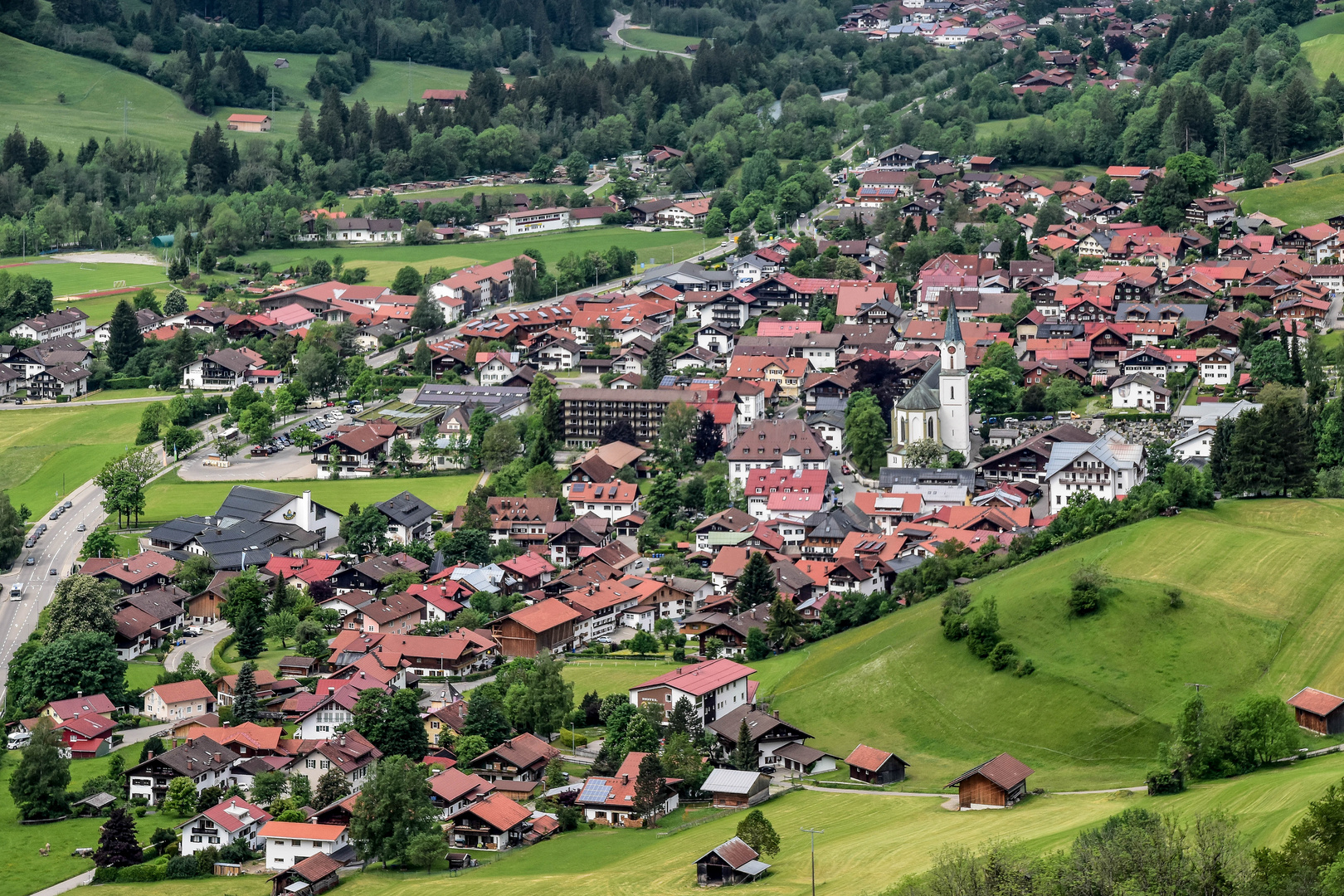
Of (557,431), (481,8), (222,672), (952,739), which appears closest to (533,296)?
(557,431)

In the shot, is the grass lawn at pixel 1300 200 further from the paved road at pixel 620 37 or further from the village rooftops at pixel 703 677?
the paved road at pixel 620 37

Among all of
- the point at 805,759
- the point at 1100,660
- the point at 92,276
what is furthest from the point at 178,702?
the point at 92,276

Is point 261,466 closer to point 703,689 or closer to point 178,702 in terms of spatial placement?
point 178,702

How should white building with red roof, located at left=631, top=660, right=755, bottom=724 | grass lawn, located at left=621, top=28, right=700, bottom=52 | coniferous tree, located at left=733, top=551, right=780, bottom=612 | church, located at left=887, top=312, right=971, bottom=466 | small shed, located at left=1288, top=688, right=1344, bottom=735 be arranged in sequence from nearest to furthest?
small shed, located at left=1288, top=688, right=1344, bottom=735, white building with red roof, located at left=631, top=660, right=755, bottom=724, coniferous tree, located at left=733, top=551, right=780, bottom=612, church, located at left=887, top=312, right=971, bottom=466, grass lawn, located at left=621, top=28, right=700, bottom=52

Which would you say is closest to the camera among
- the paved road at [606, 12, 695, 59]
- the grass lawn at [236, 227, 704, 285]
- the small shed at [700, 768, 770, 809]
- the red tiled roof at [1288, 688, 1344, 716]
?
the red tiled roof at [1288, 688, 1344, 716]

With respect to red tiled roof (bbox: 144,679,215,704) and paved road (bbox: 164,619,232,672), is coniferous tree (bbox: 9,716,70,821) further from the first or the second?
paved road (bbox: 164,619,232,672)

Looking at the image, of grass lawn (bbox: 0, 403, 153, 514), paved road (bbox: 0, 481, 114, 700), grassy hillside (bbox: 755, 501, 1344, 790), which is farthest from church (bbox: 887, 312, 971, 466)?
grass lawn (bbox: 0, 403, 153, 514)

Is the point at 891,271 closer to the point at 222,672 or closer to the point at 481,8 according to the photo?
the point at 222,672
